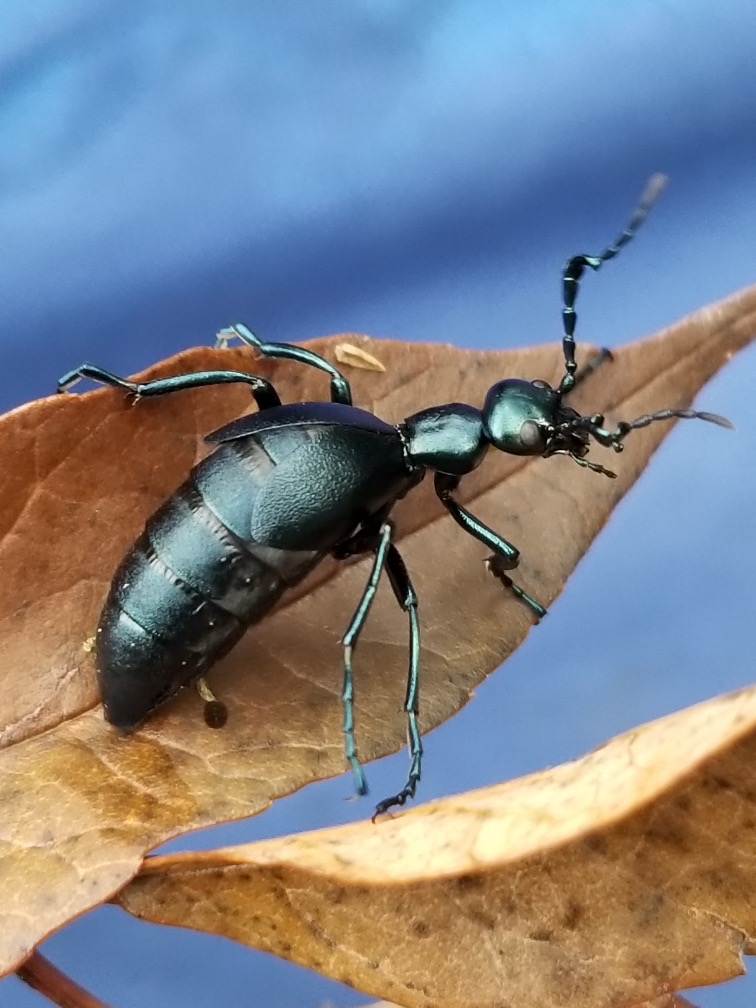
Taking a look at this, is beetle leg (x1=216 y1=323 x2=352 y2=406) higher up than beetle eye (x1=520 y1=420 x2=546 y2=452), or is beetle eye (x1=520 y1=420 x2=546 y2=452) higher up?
beetle leg (x1=216 y1=323 x2=352 y2=406)

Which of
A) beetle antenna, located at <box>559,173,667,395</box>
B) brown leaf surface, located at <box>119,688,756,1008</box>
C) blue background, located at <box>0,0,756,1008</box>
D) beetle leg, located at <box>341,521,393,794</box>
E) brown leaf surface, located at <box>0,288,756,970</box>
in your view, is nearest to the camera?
brown leaf surface, located at <box>119,688,756,1008</box>

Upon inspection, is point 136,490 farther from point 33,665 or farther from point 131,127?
point 131,127

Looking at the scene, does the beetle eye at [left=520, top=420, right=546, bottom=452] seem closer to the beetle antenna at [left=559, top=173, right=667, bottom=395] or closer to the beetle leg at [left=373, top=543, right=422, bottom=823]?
the beetle antenna at [left=559, top=173, right=667, bottom=395]

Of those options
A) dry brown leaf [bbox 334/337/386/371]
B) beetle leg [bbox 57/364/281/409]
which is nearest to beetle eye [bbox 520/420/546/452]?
dry brown leaf [bbox 334/337/386/371]

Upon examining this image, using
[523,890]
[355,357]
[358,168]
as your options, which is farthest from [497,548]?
[358,168]

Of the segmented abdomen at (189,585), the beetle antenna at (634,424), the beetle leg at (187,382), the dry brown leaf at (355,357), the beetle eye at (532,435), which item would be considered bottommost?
the beetle antenna at (634,424)

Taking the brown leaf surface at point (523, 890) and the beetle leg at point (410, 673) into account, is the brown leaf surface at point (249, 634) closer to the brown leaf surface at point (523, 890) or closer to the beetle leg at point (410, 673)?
the beetle leg at point (410, 673)

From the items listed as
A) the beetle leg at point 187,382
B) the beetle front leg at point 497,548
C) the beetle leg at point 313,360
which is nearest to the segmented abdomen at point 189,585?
the beetle leg at point 187,382

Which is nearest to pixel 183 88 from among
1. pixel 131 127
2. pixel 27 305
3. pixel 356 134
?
pixel 131 127
